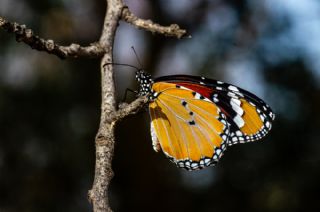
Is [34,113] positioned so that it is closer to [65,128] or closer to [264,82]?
[65,128]

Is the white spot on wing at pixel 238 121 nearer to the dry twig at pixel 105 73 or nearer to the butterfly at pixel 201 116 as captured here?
the butterfly at pixel 201 116

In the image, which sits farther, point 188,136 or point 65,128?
point 65,128

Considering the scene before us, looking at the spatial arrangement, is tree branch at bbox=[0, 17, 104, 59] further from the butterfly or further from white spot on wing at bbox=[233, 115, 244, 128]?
white spot on wing at bbox=[233, 115, 244, 128]

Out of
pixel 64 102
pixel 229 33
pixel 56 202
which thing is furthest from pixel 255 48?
pixel 56 202

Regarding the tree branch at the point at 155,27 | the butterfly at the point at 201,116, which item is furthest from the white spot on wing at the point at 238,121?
the tree branch at the point at 155,27

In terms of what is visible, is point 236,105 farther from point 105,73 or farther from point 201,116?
point 105,73

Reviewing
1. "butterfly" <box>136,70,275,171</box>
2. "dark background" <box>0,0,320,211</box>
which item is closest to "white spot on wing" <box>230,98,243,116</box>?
"butterfly" <box>136,70,275,171</box>

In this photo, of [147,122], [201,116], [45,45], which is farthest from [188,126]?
[147,122]
